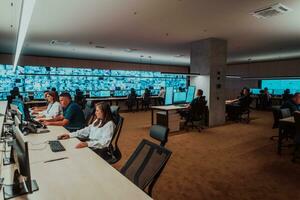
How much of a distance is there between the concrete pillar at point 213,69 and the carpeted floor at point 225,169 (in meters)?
1.32

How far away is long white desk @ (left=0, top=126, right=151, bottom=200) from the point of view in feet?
4.31

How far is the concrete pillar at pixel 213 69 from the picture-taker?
6.40 metres

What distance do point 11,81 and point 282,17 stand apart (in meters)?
10.4

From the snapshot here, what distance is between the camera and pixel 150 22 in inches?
179

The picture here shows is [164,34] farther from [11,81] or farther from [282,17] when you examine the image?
[11,81]

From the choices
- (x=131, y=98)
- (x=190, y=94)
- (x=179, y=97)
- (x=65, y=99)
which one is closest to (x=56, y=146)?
(x=65, y=99)

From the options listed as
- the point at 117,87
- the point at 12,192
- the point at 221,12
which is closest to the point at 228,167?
the point at 221,12

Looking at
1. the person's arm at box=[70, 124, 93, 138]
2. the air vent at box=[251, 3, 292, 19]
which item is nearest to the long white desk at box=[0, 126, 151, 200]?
the person's arm at box=[70, 124, 93, 138]

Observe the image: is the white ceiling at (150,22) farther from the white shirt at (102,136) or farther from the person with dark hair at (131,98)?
the person with dark hair at (131,98)

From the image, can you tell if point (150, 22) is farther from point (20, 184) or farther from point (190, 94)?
point (20, 184)

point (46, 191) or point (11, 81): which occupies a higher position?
point (11, 81)

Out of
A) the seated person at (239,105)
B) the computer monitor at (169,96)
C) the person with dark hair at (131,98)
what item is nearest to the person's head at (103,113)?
the computer monitor at (169,96)

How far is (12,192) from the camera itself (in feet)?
4.45

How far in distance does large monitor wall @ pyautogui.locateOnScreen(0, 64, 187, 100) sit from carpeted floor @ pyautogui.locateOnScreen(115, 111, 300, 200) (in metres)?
4.29
